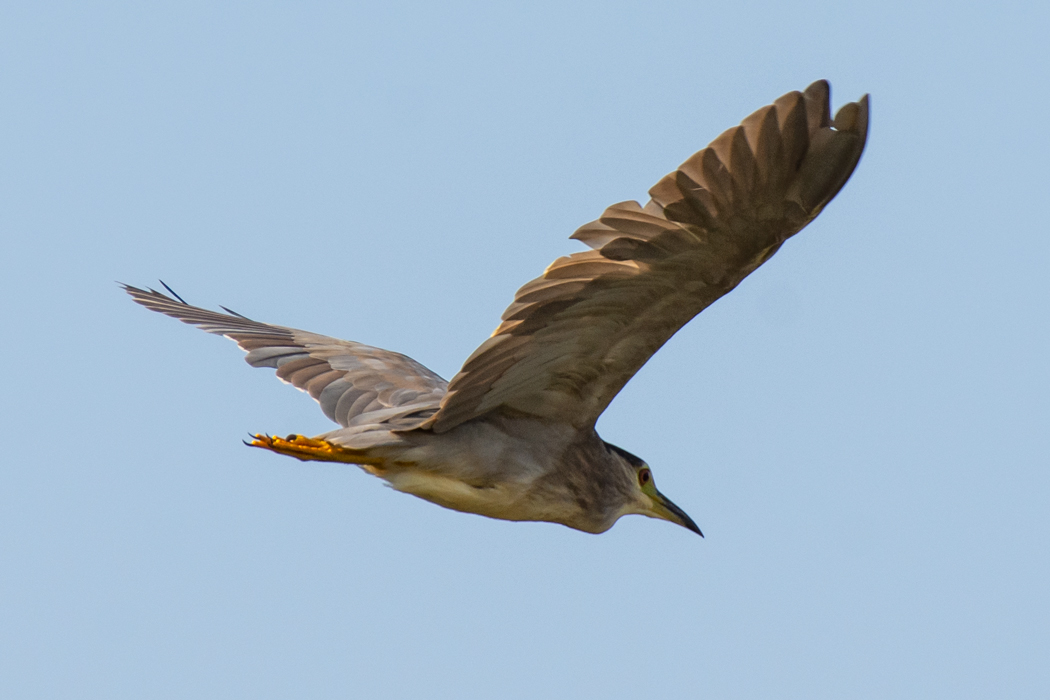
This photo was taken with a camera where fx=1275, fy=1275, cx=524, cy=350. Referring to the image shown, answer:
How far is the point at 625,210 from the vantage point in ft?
17.6

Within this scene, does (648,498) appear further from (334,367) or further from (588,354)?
(334,367)

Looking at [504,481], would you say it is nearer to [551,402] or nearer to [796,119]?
[551,402]

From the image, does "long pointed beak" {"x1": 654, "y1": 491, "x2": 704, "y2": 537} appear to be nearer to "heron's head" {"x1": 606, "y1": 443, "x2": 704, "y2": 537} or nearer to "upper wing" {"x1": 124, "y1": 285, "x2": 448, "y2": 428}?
"heron's head" {"x1": 606, "y1": 443, "x2": 704, "y2": 537}

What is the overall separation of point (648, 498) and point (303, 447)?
7.54ft

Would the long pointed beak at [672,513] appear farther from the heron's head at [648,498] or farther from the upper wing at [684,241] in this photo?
the upper wing at [684,241]

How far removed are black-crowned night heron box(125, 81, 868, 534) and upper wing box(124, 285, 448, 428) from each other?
0.02 m

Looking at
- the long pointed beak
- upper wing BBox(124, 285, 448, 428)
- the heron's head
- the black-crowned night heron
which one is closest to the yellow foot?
the black-crowned night heron

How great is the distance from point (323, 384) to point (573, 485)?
2.11 meters

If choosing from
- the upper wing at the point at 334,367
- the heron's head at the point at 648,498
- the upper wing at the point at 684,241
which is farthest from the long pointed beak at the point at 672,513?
the upper wing at the point at 684,241

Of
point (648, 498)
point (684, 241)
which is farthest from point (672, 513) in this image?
point (684, 241)

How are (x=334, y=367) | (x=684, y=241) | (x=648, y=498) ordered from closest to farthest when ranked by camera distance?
1. (x=684, y=241)
2. (x=648, y=498)
3. (x=334, y=367)

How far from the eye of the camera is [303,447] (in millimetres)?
6371

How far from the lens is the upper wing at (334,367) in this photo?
786 centimetres

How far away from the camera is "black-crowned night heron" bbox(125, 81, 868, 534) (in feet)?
17.4
